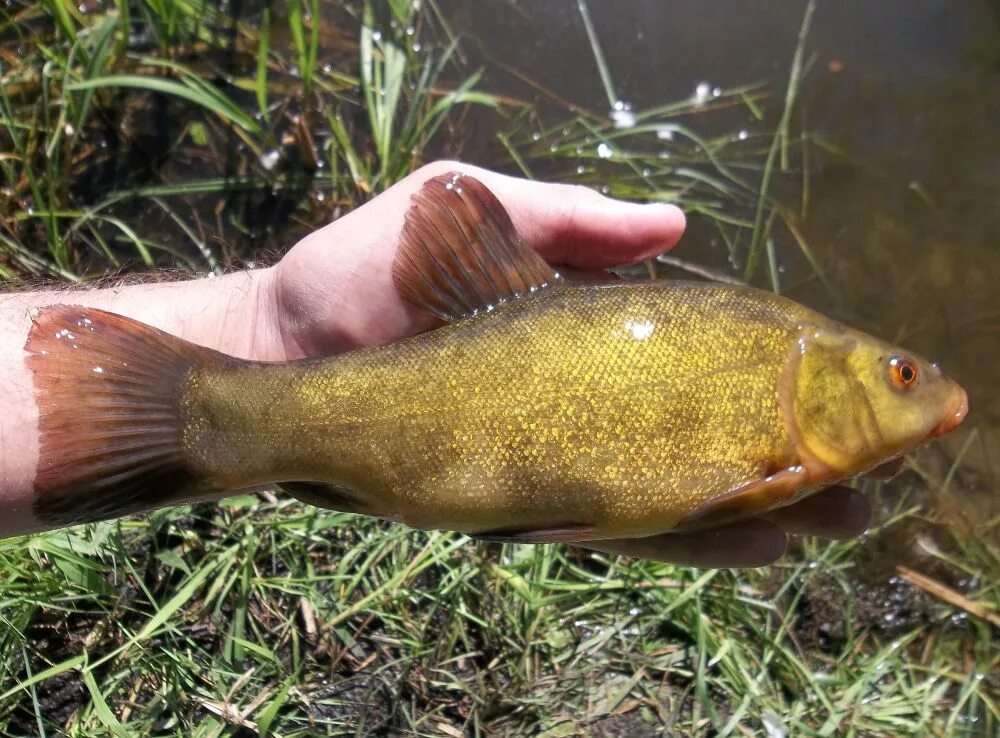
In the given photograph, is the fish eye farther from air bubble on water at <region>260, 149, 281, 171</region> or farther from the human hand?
air bubble on water at <region>260, 149, 281, 171</region>

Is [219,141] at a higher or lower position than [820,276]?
higher

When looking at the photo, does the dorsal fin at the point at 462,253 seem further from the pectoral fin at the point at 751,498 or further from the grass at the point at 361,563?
the grass at the point at 361,563

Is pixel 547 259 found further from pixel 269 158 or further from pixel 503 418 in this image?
pixel 269 158

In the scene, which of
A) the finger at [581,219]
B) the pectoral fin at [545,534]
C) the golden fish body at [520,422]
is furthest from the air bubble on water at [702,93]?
the pectoral fin at [545,534]

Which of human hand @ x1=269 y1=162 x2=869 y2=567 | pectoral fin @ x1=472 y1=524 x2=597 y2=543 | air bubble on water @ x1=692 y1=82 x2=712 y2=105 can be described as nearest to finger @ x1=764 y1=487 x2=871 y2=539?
human hand @ x1=269 y1=162 x2=869 y2=567

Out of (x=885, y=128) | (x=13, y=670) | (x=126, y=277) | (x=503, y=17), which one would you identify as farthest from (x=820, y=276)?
(x=13, y=670)

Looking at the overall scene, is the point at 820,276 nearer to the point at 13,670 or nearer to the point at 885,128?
the point at 885,128
